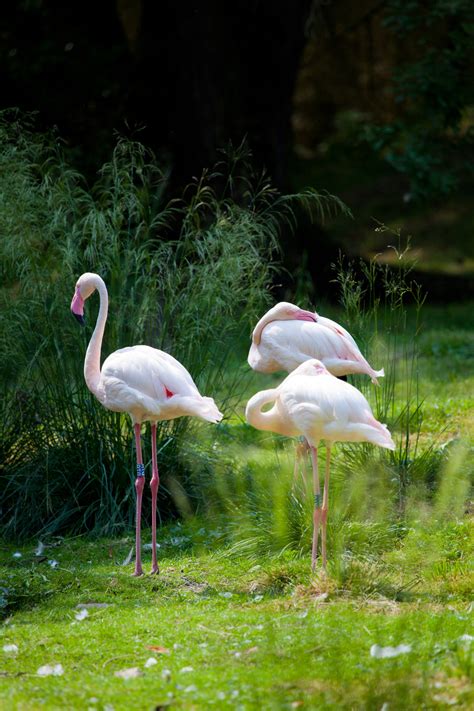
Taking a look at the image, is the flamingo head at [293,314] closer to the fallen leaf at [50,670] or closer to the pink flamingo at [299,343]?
the pink flamingo at [299,343]

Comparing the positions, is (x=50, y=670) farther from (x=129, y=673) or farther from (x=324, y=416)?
(x=324, y=416)

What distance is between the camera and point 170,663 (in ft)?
14.6

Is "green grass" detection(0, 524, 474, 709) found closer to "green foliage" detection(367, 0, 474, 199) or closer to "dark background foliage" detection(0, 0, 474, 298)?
"dark background foliage" detection(0, 0, 474, 298)

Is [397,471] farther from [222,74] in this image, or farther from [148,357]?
[222,74]

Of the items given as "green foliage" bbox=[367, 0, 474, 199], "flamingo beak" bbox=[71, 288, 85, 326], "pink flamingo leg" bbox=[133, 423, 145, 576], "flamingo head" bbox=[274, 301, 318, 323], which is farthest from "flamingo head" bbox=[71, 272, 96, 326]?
"green foliage" bbox=[367, 0, 474, 199]

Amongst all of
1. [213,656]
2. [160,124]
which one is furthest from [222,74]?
[213,656]

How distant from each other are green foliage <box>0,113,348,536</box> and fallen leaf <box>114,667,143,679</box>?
217 cm

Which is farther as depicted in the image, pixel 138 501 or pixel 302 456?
pixel 302 456

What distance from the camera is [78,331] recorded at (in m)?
6.77

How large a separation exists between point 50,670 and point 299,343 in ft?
10.4

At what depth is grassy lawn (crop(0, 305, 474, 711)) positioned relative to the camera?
406 centimetres

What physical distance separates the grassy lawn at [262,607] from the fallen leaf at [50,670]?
3cm

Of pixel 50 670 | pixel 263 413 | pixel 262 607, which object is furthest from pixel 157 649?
pixel 263 413

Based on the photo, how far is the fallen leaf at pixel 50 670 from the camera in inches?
174
